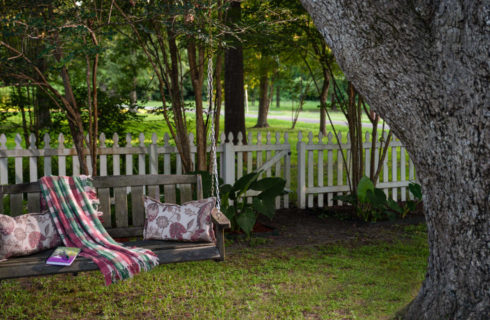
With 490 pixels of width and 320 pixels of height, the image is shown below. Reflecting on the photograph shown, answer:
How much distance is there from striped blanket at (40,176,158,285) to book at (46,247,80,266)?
9 cm

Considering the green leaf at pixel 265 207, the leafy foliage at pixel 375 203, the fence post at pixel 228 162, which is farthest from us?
the fence post at pixel 228 162

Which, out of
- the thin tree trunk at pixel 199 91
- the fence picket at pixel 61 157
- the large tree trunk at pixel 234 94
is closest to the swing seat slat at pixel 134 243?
the thin tree trunk at pixel 199 91

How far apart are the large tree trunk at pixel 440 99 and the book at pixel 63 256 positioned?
253 centimetres

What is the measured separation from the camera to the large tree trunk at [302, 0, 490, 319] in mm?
3029

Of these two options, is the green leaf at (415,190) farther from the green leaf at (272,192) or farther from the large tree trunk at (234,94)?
the large tree trunk at (234,94)

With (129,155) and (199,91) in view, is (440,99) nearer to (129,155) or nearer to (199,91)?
(199,91)

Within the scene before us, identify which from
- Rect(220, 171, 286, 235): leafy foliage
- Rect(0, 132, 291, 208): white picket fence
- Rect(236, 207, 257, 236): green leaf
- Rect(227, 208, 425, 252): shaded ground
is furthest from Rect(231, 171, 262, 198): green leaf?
Rect(0, 132, 291, 208): white picket fence

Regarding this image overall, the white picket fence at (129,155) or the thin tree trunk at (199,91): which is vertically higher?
the thin tree trunk at (199,91)

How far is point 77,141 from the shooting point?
6836 mm

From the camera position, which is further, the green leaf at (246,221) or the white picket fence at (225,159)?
the white picket fence at (225,159)

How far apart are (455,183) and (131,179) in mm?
2975

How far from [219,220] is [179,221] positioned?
54 cm

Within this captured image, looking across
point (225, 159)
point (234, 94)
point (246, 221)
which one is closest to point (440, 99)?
point (246, 221)

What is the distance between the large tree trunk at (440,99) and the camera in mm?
3029
